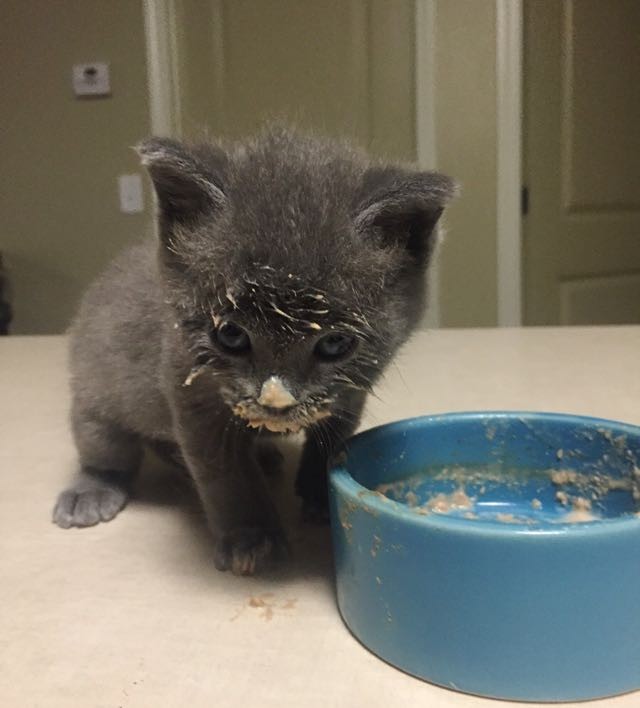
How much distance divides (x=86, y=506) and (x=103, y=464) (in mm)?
97

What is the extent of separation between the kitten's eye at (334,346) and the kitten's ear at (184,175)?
0.13m

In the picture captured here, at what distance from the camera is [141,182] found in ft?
9.48

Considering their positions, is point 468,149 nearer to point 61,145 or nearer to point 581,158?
point 581,158

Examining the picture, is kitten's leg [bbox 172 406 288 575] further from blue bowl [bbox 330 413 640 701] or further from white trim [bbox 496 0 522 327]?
white trim [bbox 496 0 522 327]

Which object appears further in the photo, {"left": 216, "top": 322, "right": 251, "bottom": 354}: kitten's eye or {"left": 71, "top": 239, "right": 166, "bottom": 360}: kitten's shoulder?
{"left": 71, "top": 239, "right": 166, "bottom": 360}: kitten's shoulder

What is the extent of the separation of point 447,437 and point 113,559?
1.14 feet

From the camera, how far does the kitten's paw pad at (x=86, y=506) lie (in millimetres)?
858

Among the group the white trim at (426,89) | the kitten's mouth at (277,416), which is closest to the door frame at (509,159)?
the white trim at (426,89)

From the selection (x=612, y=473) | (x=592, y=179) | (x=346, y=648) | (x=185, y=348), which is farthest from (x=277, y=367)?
(x=592, y=179)

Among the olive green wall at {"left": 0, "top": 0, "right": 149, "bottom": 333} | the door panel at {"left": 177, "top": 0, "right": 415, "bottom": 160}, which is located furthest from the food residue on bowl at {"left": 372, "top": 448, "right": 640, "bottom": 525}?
the olive green wall at {"left": 0, "top": 0, "right": 149, "bottom": 333}

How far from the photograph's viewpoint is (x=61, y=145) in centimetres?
297

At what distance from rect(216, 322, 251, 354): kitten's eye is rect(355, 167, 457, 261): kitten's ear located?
4.9 inches

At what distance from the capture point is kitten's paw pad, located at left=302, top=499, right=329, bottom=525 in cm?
85

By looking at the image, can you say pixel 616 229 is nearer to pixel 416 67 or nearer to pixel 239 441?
pixel 416 67
